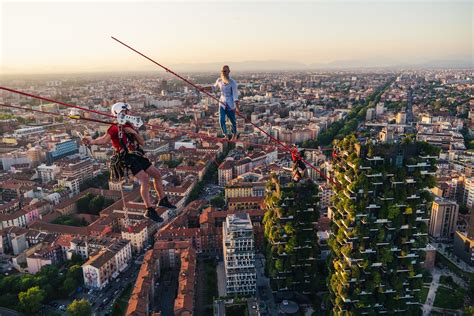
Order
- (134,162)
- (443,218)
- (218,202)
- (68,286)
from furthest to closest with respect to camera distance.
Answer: (218,202) → (443,218) → (68,286) → (134,162)

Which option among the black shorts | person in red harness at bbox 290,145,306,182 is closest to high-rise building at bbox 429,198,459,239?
person in red harness at bbox 290,145,306,182

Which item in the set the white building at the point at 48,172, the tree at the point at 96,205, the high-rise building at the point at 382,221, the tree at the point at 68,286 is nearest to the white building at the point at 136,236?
the tree at the point at 68,286

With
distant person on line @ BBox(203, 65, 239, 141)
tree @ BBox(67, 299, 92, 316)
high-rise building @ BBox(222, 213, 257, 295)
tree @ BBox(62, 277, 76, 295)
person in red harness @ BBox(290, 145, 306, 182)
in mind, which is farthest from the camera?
tree @ BBox(62, 277, 76, 295)

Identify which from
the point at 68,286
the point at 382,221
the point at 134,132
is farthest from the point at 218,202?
the point at 134,132

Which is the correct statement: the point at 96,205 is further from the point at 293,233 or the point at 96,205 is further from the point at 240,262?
the point at 293,233

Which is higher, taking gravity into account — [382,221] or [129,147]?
Answer: [129,147]

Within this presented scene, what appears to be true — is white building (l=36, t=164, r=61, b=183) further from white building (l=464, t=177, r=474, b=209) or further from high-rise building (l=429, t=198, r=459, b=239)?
white building (l=464, t=177, r=474, b=209)
